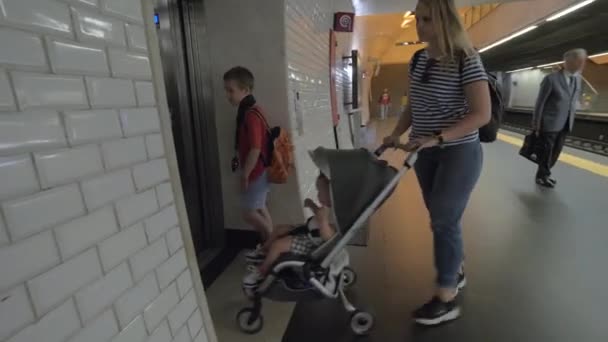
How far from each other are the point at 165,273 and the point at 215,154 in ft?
5.16

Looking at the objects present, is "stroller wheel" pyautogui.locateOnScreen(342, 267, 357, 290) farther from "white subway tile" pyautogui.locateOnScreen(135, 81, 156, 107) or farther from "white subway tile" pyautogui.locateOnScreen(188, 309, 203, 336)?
"white subway tile" pyautogui.locateOnScreen(135, 81, 156, 107)

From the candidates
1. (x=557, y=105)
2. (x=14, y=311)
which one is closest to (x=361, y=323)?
(x=14, y=311)

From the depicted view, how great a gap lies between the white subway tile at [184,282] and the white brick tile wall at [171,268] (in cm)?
2

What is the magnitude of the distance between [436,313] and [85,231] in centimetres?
178

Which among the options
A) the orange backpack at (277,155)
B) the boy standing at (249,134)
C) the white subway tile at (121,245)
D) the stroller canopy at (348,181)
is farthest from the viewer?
the orange backpack at (277,155)

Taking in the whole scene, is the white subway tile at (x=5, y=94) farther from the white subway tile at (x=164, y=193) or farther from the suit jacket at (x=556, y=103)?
the suit jacket at (x=556, y=103)

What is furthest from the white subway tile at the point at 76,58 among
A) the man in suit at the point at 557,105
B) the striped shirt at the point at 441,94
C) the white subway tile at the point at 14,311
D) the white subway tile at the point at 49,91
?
the man in suit at the point at 557,105

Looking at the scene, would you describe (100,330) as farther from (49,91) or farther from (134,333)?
(49,91)

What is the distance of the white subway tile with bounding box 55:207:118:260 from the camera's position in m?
0.77

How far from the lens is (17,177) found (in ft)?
2.23

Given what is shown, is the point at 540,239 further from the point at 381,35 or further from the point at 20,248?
the point at 381,35

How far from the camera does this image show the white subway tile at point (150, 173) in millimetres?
999

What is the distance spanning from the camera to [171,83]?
2.19 metres

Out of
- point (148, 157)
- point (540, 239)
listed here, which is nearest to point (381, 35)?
point (540, 239)
